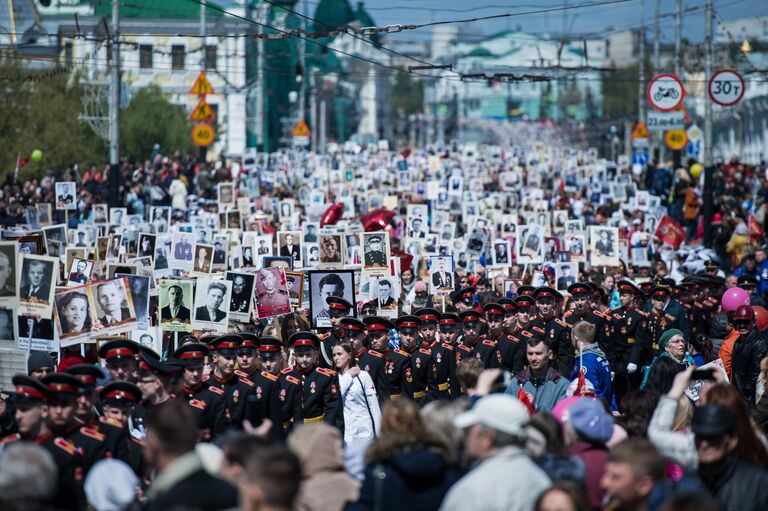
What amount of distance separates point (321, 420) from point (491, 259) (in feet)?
38.7

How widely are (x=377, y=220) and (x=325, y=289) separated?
38.5 feet

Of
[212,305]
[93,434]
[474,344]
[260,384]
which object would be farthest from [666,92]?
[93,434]

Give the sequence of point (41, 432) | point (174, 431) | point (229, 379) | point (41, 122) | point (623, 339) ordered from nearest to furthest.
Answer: point (174, 431), point (41, 432), point (229, 379), point (623, 339), point (41, 122)

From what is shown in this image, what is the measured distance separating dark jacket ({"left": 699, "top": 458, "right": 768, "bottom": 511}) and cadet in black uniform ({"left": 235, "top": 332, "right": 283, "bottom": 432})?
488 cm

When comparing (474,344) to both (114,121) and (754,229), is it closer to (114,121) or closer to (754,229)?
(754,229)

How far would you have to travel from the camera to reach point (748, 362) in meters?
13.7

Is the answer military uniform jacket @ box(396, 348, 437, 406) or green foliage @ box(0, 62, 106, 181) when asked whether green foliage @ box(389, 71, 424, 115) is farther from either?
military uniform jacket @ box(396, 348, 437, 406)

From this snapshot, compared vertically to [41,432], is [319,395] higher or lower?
lower

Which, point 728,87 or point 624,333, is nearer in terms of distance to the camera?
Answer: point 624,333

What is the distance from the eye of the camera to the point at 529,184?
44.0 meters

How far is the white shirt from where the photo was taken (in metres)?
12.4

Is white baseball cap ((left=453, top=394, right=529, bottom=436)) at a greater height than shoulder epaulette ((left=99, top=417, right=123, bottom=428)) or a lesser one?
greater

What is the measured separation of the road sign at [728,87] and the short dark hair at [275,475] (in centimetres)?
2474

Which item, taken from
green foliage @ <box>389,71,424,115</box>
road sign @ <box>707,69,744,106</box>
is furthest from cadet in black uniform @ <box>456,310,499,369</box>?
green foliage @ <box>389,71,424,115</box>
